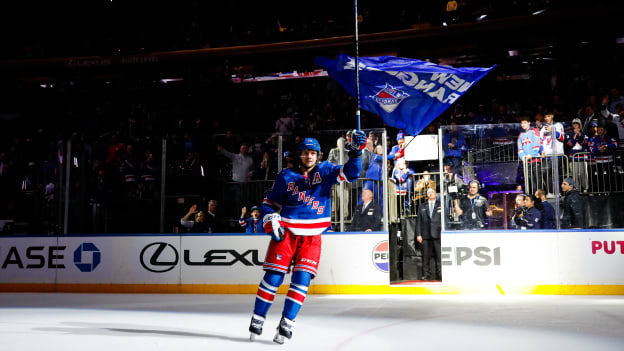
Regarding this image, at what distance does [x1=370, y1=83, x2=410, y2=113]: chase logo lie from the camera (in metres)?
10.8

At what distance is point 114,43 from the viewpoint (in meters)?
21.3

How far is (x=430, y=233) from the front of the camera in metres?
11.5

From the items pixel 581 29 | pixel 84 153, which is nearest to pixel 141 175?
pixel 84 153

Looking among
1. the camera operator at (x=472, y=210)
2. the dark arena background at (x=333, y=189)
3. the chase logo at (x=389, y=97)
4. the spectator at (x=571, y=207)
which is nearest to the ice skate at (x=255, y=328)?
the dark arena background at (x=333, y=189)

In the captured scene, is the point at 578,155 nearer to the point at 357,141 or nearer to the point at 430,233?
the point at 430,233

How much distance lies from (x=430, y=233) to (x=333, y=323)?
197 inches

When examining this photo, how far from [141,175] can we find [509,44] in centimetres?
1073

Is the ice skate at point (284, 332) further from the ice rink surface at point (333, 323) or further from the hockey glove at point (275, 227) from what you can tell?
the hockey glove at point (275, 227)

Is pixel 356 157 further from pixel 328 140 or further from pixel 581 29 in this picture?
pixel 581 29

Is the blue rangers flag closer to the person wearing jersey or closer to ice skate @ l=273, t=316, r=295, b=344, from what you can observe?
the person wearing jersey

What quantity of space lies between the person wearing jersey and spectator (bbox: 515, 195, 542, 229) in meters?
5.92

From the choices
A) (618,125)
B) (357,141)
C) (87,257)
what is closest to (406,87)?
(618,125)

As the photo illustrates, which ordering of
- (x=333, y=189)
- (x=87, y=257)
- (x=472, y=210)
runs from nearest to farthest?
(x=472, y=210), (x=333, y=189), (x=87, y=257)

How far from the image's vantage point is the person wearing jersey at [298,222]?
18.6ft
